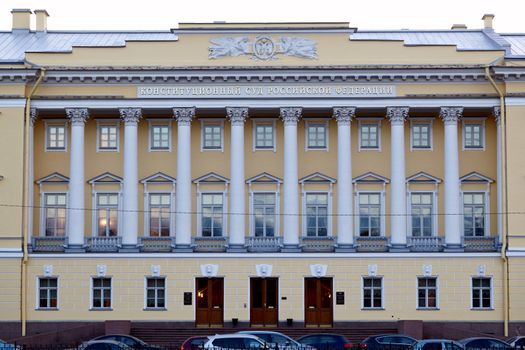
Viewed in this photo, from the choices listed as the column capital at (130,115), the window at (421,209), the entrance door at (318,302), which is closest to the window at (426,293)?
the window at (421,209)

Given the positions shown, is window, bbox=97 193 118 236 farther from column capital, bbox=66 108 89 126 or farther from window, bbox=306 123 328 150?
window, bbox=306 123 328 150

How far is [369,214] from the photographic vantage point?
50.2m

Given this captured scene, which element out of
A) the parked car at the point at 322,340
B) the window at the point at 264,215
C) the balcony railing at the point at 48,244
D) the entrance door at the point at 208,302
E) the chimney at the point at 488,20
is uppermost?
the chimney at the point at 488,20

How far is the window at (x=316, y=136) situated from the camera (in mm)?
50562

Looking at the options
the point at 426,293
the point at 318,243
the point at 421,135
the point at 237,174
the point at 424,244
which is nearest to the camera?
the point at 426,293

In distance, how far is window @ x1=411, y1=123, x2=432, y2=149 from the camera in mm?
50500

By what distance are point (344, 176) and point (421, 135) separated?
430 centimetres

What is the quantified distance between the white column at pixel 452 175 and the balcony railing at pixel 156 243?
40.2ft

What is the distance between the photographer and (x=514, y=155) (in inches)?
1895

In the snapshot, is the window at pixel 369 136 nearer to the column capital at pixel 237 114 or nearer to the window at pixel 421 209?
the window at pixel 421 209

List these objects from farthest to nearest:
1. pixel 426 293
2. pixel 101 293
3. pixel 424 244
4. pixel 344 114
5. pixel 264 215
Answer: pixel 264 215 < pixel 344 114 < pixel 424 244 < pixel 101 293 < pixel 426 293

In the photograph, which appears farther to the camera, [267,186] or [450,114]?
[267,186]

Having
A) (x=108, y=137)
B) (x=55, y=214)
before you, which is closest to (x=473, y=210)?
(x=108, y=137)

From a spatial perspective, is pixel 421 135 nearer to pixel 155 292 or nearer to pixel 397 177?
pixel 397 177
